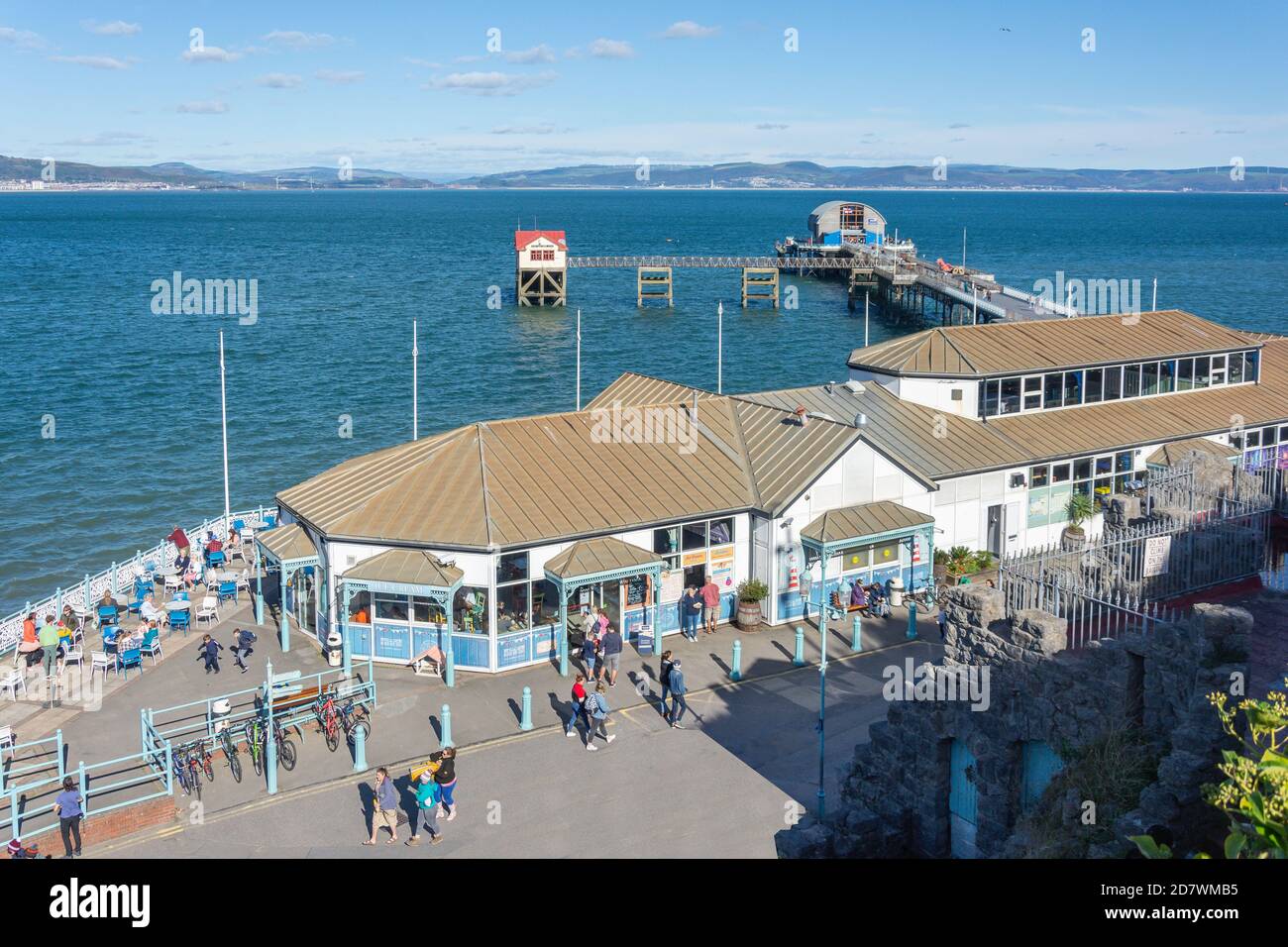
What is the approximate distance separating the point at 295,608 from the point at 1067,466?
21.6 metres

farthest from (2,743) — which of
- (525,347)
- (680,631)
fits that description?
(525,347)

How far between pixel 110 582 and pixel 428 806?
57.6ft

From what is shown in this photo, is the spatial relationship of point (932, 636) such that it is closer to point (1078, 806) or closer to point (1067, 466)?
point (1067, 466)

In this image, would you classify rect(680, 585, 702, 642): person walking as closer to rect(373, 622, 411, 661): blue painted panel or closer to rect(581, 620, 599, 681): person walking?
rect(581, 620, 599, 681): person walking

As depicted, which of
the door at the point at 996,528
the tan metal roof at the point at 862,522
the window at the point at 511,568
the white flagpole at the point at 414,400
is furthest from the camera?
the white flagpole at the point at 414,400

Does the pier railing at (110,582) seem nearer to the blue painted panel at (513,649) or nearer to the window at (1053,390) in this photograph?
the blue painted panel at (513,649)

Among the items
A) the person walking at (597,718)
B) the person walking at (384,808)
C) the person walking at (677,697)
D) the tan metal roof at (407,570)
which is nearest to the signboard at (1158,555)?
the person walking at (677,697)

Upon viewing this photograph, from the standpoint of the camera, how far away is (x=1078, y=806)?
12961mm

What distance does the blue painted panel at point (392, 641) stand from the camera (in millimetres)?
26328

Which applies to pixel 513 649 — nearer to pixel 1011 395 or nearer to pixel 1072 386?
pixel 1011 395

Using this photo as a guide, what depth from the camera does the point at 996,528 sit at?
33.2 metres

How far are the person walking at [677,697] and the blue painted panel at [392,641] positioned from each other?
6450 mm
